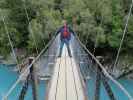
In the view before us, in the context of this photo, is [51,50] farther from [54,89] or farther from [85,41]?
[85,41]

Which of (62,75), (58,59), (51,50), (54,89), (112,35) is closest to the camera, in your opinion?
(54,89)

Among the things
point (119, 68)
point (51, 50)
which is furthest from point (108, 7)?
point (51, 50)

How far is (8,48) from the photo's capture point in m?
16.7

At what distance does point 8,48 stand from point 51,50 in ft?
30.1

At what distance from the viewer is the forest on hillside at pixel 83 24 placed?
47.4ft

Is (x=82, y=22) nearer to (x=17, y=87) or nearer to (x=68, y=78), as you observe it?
(x=17, y=87)

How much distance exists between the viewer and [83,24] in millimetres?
14414

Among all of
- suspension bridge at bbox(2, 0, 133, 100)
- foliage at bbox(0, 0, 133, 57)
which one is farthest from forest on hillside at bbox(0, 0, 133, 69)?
suspension bridge at bbox(2, 0, 133, 100)

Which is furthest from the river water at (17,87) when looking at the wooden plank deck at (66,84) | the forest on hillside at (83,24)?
the wooden plank deck at (66,84)

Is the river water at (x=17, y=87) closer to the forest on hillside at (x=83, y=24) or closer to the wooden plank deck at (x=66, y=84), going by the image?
the forest on hillside at (x=83, y=24)

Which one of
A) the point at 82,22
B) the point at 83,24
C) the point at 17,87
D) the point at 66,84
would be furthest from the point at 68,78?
the point at 82,22

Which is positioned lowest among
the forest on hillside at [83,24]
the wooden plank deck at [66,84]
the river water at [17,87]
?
the river water at [17,87]

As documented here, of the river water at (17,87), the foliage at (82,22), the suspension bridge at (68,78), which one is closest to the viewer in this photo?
the suspension bridge at (68,78)

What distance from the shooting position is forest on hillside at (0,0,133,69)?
14.5 meters
